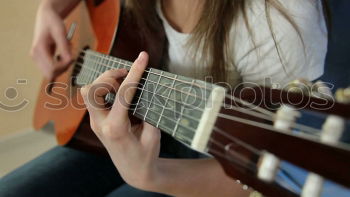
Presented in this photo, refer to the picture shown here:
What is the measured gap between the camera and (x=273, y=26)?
568 mm

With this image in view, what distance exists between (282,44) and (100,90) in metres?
0.31

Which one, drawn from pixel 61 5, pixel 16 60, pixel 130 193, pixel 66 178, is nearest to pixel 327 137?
pixel 130 193

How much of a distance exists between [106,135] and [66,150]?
36cm

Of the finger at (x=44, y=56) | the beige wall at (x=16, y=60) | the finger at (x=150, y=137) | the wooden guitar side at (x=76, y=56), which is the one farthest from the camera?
the beige wall at (x=16, y=60)

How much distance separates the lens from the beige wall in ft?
4.18

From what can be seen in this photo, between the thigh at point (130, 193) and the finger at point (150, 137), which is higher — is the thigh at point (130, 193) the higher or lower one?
the lower one

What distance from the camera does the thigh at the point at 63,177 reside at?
28.0 inches

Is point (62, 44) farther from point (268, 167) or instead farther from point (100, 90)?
point (268, 167)

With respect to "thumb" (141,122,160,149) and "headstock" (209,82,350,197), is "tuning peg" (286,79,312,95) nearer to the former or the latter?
"headstock" (209,82,350,197)

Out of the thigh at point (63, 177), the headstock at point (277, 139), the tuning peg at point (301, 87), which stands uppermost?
the tuning peg at point (301, 87)

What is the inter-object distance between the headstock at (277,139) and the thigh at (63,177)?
0.48m

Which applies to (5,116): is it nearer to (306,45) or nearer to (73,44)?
(73,44)

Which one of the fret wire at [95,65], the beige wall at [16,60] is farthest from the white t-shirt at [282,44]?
the beige wall at [16,60]

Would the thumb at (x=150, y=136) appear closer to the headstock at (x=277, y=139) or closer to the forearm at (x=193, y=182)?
the forearm at (x=193, y=182)
